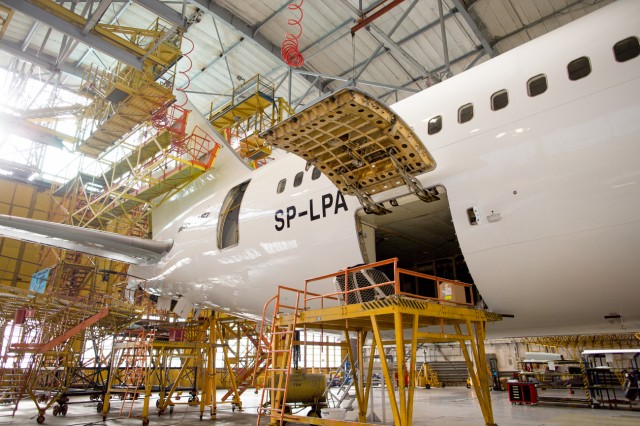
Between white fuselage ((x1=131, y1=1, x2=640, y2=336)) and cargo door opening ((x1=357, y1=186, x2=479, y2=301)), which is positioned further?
cargo door opening ((x1=357, y1=186, x2=479, y2=301))

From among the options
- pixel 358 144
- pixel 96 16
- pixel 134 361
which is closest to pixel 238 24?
pixel 96 16

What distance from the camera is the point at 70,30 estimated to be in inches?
650

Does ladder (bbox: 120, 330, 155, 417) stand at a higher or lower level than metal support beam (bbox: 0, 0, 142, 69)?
lower

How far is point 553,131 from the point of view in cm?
669

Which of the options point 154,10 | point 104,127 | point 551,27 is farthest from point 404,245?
point 104,127

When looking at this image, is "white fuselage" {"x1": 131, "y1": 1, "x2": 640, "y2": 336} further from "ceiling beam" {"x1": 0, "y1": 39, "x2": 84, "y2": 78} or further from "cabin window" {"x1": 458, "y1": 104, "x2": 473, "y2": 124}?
"ceiling beam" {"x1": 0, "y1": 39, "x2": 84, "y2": 78}

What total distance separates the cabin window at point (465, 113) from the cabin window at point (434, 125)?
0.37m

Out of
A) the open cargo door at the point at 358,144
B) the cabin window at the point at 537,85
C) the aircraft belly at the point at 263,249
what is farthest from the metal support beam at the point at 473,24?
the open cargo door at the point at 358,144

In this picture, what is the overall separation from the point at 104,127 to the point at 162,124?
8.87ft

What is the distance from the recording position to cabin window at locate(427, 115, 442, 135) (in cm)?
821

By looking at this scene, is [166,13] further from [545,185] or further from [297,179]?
[545,185]

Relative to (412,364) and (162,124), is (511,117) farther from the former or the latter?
(162,124)

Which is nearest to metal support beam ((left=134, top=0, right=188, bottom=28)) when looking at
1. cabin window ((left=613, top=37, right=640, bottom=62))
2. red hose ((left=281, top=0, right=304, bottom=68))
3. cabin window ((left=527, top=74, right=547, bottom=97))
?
red hose ((left=281, top=0, right=304, bottom=68))

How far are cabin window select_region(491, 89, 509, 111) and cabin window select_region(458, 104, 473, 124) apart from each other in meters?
0.38
